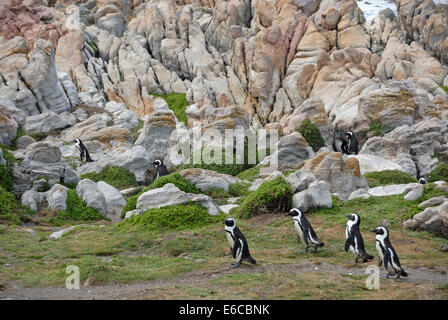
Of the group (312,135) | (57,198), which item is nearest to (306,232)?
(57,198)

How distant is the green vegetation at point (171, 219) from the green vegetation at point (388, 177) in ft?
37.3

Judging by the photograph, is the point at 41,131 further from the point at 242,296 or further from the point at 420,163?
the point at 242,296

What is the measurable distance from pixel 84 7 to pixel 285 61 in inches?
1570

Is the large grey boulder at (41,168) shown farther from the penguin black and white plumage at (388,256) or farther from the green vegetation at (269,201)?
the penguin black and white plumage at (388,256)

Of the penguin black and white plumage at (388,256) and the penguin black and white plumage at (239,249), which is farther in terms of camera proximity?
the penguin black and white plumage at (239,249)

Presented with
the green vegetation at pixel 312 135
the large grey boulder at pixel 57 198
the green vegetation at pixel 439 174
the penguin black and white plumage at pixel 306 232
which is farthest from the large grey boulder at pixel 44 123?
the green vegetation at pixel 439 174

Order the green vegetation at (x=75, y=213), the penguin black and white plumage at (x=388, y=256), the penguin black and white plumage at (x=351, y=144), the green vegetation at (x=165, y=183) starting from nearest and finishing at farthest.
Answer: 1. the penguin black and white plumage at (x=388, y=256)
2. the green vegetation at (x=165, y=183)
3. the green vegetation at (x=75, y=213)
4. the penguin black and white plumage at (x=351, y=144)

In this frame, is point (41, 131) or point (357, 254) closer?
point (357, 254)

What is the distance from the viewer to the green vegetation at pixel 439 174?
91.5 feet

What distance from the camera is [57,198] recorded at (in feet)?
71.3

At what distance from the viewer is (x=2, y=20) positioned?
6475 centimetres

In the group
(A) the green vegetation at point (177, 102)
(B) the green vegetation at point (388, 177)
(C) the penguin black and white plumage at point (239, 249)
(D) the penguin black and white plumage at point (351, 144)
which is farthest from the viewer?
(A) the green vegetation at point (177, 102)
